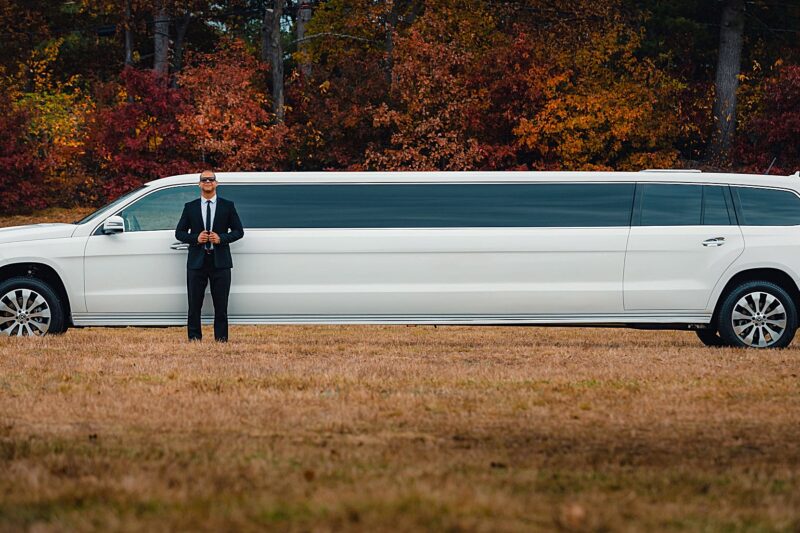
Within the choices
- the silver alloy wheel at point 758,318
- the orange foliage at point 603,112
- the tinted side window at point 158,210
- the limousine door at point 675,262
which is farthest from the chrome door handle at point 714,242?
the orange foliage at point 603,112

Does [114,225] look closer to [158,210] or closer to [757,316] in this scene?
[158,210]

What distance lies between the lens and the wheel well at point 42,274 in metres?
14.7

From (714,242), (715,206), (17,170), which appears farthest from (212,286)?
(17,170)

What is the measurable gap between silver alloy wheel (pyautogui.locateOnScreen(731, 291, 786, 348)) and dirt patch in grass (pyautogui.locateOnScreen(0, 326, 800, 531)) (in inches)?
38.8

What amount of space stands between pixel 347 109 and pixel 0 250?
2631cm

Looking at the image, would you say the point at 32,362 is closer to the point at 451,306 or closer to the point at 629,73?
the point at 451,306

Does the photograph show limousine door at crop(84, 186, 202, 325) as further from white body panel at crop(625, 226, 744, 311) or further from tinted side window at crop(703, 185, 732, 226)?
tinted side window at crop(703, 185, 732, 226)

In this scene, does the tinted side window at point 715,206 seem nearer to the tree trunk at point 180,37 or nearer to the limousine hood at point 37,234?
the limousine hood at point 37,234

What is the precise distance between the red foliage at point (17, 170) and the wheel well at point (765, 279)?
28125mm

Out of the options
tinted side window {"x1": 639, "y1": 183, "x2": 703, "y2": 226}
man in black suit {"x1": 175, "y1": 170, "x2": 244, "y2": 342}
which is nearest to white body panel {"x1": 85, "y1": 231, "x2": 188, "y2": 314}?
man in black suit {"x1": 175, "y1": 170, "x2": 244, "y2": 342}

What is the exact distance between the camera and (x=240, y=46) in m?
43.1

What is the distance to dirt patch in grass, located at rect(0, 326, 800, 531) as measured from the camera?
18.7 ft

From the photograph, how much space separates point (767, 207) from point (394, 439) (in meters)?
8.31

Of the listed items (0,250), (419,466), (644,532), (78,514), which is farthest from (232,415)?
(0,250)
